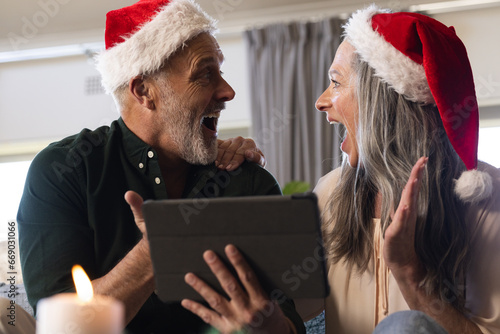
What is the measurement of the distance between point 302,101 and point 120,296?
286 cm

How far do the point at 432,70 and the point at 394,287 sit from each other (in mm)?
586

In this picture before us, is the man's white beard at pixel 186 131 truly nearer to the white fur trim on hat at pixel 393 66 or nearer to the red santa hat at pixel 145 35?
the red santa hat at pixel 145 35

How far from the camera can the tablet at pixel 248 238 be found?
994 mm

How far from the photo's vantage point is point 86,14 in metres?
4.19

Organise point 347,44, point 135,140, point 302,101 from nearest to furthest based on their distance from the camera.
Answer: point 135,140
point 347,44
point 302,101

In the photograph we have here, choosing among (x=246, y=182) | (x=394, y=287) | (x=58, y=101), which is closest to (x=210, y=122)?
(x=246, y=182)

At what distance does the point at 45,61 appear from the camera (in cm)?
454

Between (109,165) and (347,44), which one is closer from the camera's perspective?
(109,165)

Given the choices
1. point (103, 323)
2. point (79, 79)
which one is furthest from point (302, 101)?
point (103, 323)

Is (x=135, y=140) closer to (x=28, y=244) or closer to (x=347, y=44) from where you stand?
(x=28, y=244)

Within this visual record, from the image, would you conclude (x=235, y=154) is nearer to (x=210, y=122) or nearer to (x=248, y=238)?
(x=210, y=122)

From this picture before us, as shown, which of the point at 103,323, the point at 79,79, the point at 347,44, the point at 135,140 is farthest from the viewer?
the point at 79,79

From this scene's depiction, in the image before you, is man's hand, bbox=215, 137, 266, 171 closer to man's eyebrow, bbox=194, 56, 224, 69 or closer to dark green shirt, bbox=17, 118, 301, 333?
dark green shirt, bbox=17, 118, 301, 333

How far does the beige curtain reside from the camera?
387 cm
